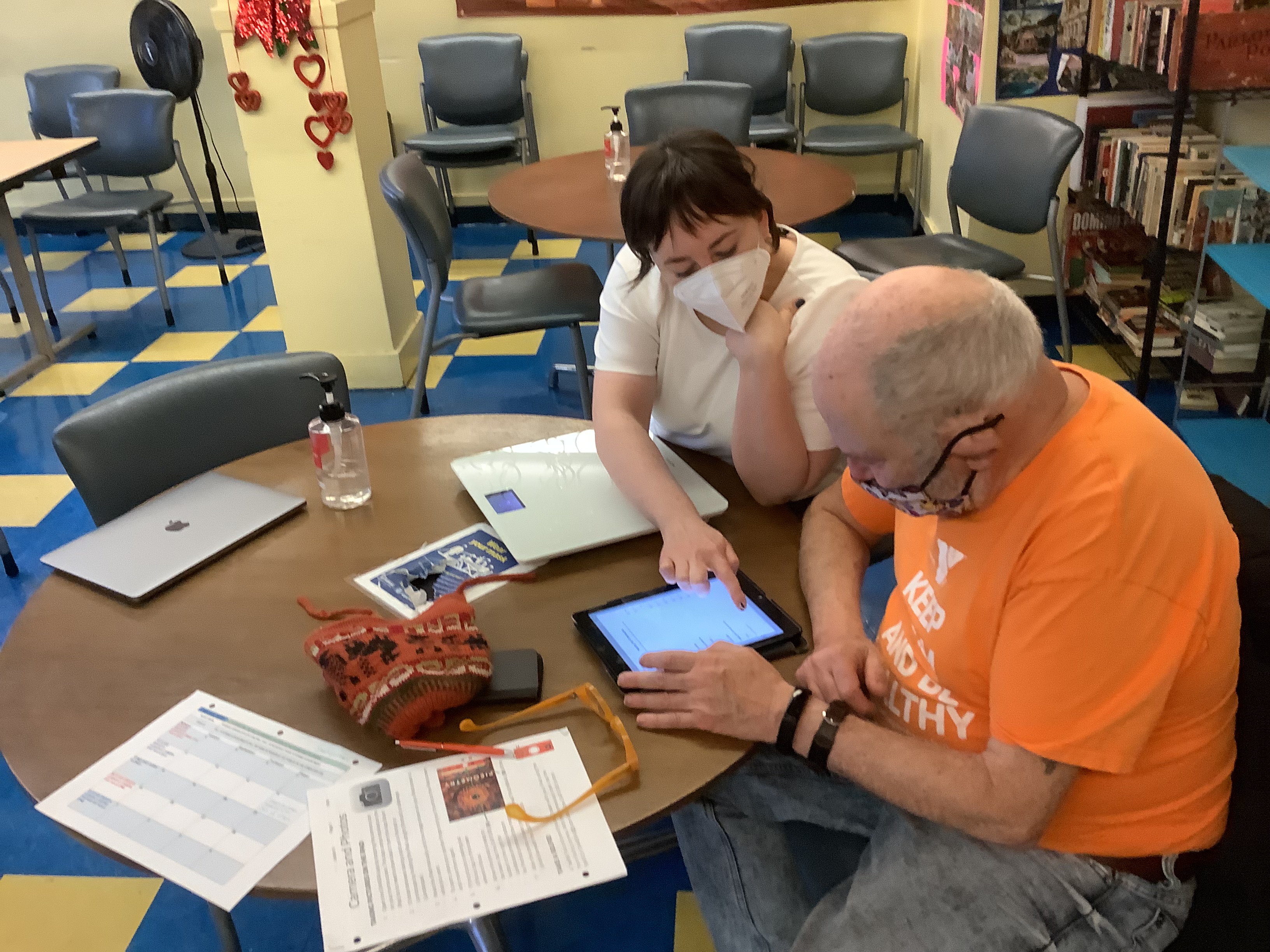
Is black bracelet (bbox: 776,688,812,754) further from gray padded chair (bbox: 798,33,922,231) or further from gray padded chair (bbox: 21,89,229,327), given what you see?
gray padded chair (bbox: 798,33,922,231)

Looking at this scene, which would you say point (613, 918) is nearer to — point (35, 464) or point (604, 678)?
point (604, 678)

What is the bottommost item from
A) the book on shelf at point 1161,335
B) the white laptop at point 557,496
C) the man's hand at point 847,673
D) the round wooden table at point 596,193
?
the book on shelf at point 1161,335

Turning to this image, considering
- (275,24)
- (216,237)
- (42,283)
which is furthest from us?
(216,237)

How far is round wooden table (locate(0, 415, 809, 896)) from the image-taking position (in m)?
1.02

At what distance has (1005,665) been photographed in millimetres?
945

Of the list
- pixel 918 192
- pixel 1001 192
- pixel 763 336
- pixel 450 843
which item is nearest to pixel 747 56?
pixel 918 192

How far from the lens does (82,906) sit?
5.69 feet

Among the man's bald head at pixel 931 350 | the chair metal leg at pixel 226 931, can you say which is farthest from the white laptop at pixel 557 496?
the chair metal leg at pixel 226 931

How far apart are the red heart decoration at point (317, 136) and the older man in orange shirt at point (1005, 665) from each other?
271 centimetres

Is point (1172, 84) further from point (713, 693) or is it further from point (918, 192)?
point (713, 693)

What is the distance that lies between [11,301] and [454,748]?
13.9 ft

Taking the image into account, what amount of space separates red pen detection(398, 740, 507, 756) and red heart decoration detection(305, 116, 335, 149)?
107 inches

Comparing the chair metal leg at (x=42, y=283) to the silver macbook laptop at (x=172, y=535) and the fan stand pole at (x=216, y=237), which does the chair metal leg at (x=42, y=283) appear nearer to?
the fan stand pole at (x=216, y=237)

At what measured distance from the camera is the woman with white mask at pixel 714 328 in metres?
1.43
